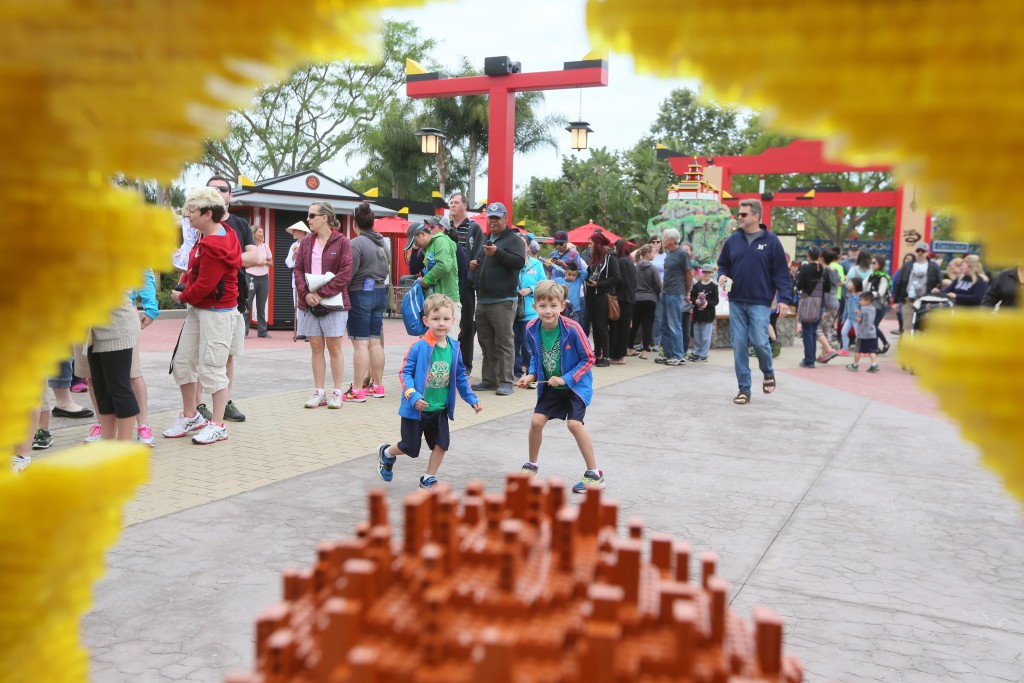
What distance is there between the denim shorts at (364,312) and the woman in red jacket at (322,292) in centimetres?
24

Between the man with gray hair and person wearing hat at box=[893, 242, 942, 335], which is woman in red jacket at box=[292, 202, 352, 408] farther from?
person wearing hat at box=[893, 242, 942, 335]

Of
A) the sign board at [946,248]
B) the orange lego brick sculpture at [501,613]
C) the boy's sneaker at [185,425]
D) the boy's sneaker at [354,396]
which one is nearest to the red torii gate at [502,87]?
the boy's sneaker at [354,396]

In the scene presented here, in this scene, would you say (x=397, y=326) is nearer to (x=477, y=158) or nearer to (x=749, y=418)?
(x=749, y=418)

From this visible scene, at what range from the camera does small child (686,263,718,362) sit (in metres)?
13.2

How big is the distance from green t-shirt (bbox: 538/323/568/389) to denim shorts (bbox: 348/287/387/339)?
315 cm

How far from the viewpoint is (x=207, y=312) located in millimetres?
6258

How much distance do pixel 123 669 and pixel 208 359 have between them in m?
3.71

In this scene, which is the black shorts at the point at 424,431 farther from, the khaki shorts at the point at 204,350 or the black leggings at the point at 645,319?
the black leggings at the point at 645,319

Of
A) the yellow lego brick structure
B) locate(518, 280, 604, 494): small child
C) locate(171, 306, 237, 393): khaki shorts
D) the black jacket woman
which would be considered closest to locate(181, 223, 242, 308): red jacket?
locate(171, 306, 237, 393): khaki shorts

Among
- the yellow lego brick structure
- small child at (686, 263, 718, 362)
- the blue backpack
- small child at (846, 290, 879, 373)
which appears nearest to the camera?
the yellow lego brick structure

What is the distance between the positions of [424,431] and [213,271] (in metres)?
2.17

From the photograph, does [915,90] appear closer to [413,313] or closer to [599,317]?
[413,313]

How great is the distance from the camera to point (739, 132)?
55.9 metres

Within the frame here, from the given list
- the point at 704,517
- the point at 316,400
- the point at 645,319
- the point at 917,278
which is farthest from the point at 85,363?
the point at 917,278
